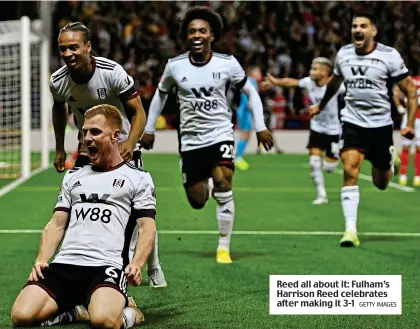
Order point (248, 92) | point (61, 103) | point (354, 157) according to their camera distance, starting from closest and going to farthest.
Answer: point (61, 103) < point (248, 92) < point (354, 157)

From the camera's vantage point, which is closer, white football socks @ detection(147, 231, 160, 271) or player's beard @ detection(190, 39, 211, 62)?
white football socks @ detection(147, 231, 160, 271)

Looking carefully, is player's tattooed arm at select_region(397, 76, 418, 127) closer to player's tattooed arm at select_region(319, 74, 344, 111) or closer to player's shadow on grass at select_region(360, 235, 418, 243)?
player's tattooed arm at select_region(319, 74, 344, 111)

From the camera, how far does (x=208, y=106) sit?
9188mm

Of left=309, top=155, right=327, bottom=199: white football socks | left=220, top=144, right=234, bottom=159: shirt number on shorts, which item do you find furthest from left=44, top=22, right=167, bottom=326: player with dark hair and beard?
left=309, top=155, right=327, bottom=199: white football socks

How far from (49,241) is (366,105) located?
16.8 feet

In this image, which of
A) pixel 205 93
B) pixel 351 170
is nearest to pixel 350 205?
pixel 351 170

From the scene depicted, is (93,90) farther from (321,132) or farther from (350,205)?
(321,132)

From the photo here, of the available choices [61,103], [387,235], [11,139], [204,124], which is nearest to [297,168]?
[11,139]

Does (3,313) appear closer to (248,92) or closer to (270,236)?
(248,92)

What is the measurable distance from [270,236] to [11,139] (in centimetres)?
1302

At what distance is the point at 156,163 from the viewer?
24.5 m

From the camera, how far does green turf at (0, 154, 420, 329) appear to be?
6531 millimetres

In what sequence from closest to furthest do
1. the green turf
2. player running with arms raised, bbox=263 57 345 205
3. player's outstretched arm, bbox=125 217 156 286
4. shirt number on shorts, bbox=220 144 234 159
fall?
player's outstretched arm, bbox=125 217 156 286 < the green turf < shirt number on shorts, bbox=220 144 234 159 < player running with arms raised, bbox=263 57 345 205

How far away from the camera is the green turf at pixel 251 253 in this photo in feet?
21.4
